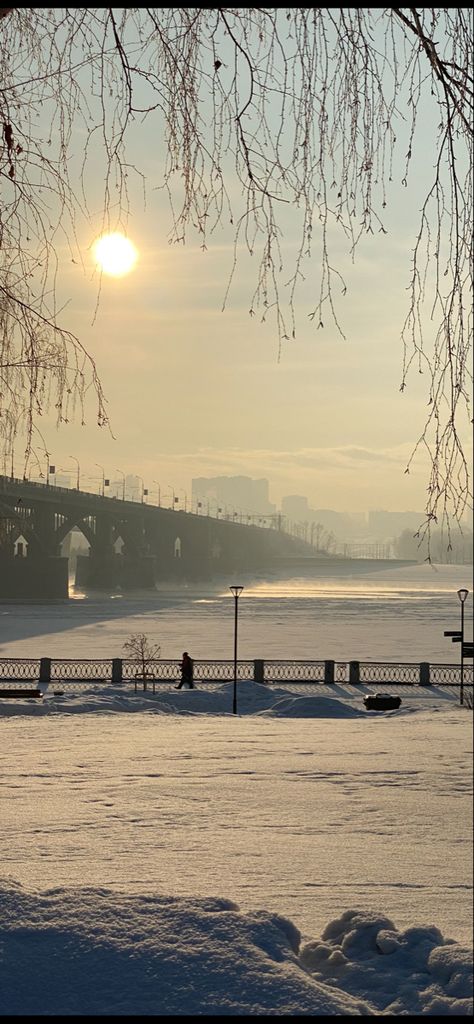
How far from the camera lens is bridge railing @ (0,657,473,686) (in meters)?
26.8

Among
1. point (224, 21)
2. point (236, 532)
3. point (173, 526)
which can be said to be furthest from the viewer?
point (236, 532)

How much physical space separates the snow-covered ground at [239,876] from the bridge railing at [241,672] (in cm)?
1284

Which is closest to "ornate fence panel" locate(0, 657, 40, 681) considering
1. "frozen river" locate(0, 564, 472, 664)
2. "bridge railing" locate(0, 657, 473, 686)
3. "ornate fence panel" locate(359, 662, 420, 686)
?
"bridge railing" locate(0, 657, 473, 686)

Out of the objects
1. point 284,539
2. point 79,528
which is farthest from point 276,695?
point 284,539

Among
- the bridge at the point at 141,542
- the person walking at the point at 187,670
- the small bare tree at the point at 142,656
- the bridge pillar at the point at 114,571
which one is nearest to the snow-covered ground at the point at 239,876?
the person walking at the point at 187,670

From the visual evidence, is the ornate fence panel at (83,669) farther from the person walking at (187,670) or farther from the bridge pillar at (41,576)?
the person walking at (187,670)

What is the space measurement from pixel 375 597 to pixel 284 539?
63.3 ft

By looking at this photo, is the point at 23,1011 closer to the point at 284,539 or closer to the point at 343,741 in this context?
the point at 343,741

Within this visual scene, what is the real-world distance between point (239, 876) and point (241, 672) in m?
25.3

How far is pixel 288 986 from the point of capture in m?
4.22

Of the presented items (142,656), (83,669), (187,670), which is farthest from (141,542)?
(187,670)

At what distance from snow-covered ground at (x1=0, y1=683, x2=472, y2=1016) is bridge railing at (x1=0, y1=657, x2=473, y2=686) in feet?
42.1

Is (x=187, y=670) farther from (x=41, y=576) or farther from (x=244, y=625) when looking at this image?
(x=244, y=625)

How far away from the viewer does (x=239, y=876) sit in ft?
22.0
